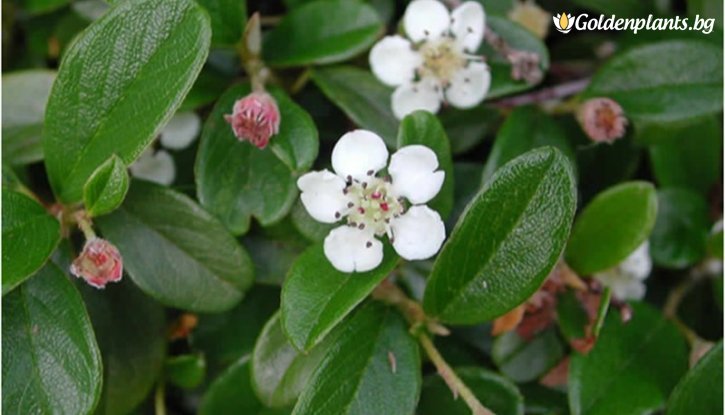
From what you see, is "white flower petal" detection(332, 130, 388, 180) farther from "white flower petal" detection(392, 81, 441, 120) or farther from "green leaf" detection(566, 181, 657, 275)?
"green leaf" detection(566, 181, 657, 275)

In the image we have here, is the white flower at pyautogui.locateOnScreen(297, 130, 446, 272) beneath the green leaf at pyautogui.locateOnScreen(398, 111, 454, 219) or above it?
beneath

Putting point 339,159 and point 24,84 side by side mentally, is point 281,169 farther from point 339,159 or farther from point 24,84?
point 24,84

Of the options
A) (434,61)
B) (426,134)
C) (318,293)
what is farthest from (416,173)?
(434,61)

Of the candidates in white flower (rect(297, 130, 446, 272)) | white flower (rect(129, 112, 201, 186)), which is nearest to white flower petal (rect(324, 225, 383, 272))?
white flower (rect(297, 130, 446, 272))

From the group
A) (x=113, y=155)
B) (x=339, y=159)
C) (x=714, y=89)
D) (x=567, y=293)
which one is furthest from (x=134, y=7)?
(x=714, y=89)

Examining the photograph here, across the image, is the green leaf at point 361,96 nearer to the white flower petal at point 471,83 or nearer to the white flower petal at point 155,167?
the white flower petal at point 471,83

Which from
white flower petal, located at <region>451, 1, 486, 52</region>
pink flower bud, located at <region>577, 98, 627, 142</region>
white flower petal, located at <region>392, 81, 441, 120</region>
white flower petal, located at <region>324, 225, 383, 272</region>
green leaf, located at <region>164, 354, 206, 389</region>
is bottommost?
green leaf, located at <region>164, 354, 206, 389</region>

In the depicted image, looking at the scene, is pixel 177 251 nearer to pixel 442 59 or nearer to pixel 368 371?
pixel 368 371

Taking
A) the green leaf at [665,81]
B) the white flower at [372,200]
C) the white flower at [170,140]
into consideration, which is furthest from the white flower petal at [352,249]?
the green leaf at [665,81]
